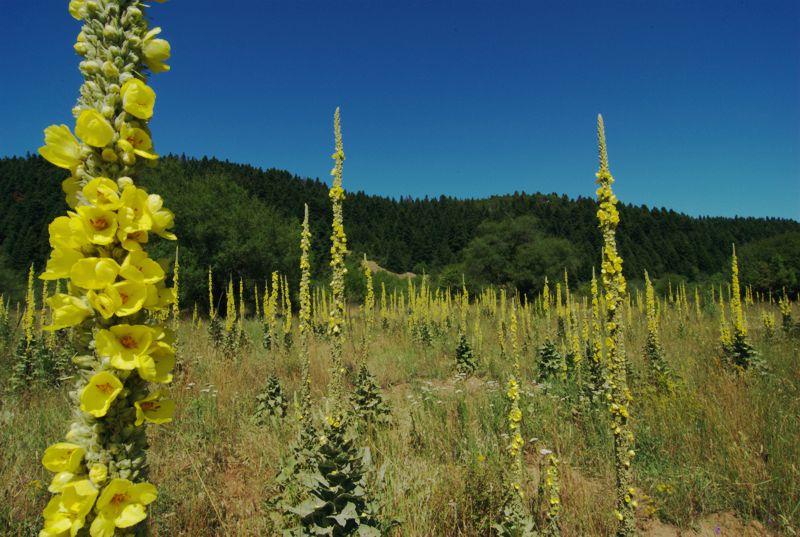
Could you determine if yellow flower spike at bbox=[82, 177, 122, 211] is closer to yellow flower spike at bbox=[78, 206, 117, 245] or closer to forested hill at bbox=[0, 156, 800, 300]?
yellow flower spike at bbox=[78, 206, 117, 245]

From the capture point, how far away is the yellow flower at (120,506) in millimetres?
991

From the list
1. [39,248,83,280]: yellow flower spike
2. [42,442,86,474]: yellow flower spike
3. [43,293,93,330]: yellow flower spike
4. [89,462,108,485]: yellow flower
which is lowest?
[89,462,108,485]: yellow flower

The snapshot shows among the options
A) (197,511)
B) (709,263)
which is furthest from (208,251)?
(709,263)

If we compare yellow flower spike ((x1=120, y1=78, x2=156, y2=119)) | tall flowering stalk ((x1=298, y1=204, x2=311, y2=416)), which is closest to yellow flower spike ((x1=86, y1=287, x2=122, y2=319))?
yellow flower spike ((x1=120, y1=78, x2=156, y2=119))

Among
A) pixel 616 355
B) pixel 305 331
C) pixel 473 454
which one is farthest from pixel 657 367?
pixel 305 331

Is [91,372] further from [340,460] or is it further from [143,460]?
[340,460]

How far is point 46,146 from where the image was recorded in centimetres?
106

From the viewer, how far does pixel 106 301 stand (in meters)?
1.00

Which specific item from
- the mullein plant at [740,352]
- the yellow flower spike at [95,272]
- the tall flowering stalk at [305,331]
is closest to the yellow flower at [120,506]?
A: the yellow flower spike at [95,272]

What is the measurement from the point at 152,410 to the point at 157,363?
0.42ft

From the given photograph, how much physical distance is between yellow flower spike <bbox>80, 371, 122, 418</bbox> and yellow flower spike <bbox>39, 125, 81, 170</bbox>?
1.90 ft

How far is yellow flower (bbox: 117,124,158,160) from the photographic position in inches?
44.0

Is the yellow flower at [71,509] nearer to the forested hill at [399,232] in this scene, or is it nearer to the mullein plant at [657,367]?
the forested hill at [399,232]

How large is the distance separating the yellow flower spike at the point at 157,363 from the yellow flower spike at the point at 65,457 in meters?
0.24
